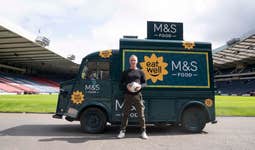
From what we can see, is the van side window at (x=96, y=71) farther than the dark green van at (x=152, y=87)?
Yes

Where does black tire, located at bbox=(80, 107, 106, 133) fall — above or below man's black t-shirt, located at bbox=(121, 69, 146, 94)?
below

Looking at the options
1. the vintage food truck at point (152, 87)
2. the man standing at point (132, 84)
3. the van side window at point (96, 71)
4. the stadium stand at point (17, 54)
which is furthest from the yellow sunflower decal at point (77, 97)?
the stadium stand at point (17, 54)

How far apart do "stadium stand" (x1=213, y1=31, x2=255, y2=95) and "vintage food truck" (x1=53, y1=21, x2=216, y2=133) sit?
184ft

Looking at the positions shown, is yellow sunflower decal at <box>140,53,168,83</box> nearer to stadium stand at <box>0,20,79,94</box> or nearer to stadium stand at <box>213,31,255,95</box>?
stadium stand at <box>0,20,79,94</box>

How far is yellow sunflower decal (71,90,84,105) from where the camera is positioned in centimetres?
750

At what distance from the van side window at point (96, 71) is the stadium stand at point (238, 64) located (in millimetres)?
57470

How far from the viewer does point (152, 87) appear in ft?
24.7

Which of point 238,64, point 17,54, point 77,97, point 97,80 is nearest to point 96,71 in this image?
point 97,80

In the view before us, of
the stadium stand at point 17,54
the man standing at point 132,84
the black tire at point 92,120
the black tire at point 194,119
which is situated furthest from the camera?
the stadium stand at point 17,54

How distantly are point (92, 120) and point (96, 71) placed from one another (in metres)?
1.44

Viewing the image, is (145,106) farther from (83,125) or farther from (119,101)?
(83,125)

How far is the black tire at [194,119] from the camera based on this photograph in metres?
7.74

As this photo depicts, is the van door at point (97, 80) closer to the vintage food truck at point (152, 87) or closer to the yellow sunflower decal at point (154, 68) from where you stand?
the vintage food truck at point (152, 87)

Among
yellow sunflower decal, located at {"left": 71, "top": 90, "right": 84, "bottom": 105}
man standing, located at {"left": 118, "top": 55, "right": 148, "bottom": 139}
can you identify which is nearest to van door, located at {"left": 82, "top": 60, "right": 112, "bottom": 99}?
yellow sunflower decal, located at {"left": 71, "top": 90, "right": 84, "bottom": 105}
